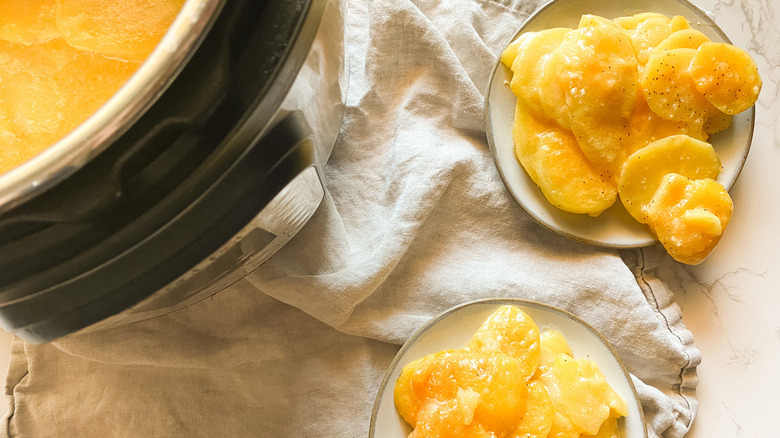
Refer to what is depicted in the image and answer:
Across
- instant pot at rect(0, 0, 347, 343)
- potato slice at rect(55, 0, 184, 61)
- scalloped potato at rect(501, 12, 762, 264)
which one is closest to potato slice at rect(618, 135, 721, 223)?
scalloped potato at rect(501, 12, 762, 264)

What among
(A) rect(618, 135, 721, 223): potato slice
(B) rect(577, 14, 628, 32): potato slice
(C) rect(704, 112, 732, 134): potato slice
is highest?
(B) rect(577, 14, 628, 32): potato slice

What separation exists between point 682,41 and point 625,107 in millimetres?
138

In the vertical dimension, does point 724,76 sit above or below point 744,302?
above

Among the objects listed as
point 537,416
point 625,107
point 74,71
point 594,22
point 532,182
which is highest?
point 74,71

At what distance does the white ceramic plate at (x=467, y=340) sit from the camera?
1.00 metres

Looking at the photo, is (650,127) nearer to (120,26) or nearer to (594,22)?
(594,22)

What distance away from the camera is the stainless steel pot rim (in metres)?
0.44

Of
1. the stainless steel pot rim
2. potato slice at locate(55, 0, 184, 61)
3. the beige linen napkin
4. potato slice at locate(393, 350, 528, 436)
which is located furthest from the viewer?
the beige linen napkin

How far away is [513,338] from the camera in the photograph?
0.99m

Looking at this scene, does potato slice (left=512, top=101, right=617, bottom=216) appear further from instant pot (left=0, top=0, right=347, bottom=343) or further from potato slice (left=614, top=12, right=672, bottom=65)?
instant pot (left=0, top=0, right=347, bottom=343)

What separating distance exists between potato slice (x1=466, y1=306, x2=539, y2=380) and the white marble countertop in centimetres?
29

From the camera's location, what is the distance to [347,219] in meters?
1.09

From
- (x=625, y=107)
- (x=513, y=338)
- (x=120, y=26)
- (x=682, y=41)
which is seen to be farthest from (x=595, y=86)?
(x=120, y=26)

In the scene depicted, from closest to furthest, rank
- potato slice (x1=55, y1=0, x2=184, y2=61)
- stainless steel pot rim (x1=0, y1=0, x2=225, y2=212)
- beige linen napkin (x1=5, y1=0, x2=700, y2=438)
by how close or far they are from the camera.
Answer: stainless steel pot rim (x1=0, y1=0, x2=225, y2=212) → potato slice (x1=55, y1=0, x2=184, y2=61) → beige linen napkin (x1=5, y1=0, x2=700, y2=438)
